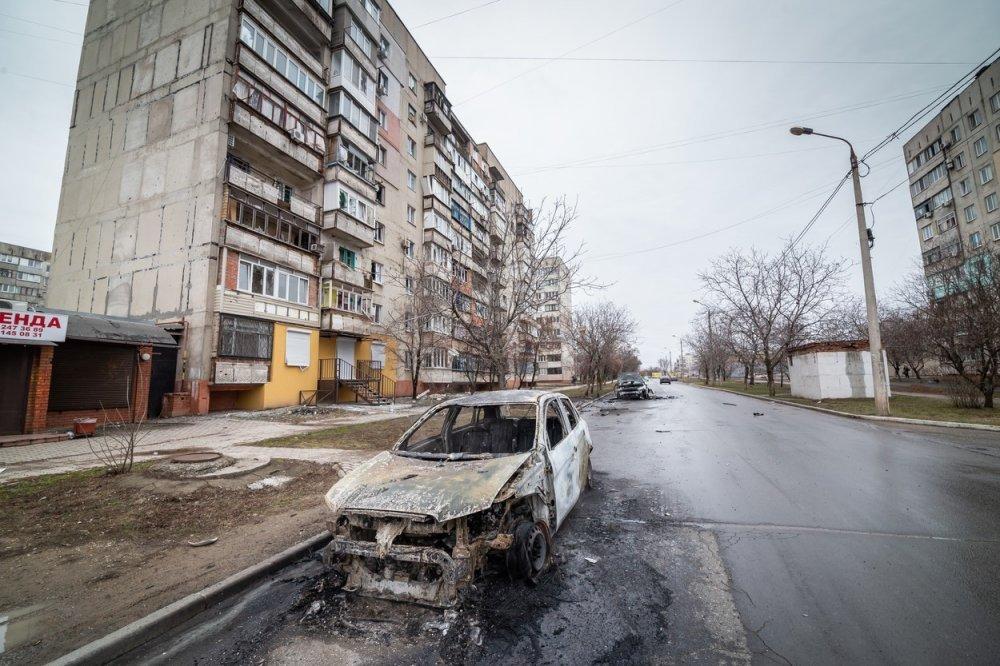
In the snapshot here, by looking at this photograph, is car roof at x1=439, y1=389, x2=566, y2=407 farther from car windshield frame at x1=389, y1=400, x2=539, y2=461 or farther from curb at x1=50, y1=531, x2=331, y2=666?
curb at x1=50, y1=531, x2=331, y2=666

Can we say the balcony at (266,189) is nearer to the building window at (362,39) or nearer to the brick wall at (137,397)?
the brick wall at (137,397)

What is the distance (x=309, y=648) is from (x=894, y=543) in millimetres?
4883

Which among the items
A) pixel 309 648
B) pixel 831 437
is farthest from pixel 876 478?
pixel 309 648

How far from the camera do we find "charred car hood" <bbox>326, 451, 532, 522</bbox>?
2.84 metres

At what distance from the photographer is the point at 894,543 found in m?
3.71

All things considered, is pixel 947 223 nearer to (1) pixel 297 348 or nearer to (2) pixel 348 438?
(2) pixel 348 438

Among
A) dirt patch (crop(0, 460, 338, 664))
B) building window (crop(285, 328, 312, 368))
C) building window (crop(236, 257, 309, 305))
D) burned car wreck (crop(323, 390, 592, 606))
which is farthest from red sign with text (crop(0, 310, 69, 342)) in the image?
burned car wreck (crop(323, 390, 592, 606))

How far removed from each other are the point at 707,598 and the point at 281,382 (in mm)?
19419

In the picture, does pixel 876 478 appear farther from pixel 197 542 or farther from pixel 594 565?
pixel 197 542

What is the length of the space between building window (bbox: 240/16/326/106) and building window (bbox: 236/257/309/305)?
937cm

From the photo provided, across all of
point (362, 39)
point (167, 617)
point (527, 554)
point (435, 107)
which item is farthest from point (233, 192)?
point (435, 107)

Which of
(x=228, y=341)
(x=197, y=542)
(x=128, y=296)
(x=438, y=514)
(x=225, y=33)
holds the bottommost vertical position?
(x=197, y=542)

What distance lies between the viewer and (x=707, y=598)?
9.62 ft

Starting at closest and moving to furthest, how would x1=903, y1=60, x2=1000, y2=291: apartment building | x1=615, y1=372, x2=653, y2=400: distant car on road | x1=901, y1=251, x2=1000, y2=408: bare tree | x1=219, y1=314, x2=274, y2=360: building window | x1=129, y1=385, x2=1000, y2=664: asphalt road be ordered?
x1=129, y1=385, x2=1000, y2=664: asphalt road → x1=901, y1=251, x2=1000, y2=408: bare tree → x1=219, y1=314, x2=274, y2=360: building window → x1=615, y1=372, x2=653, y2=400: distant car on road → x1=903, y1=60, x2=1000, y2=291: apartment building
